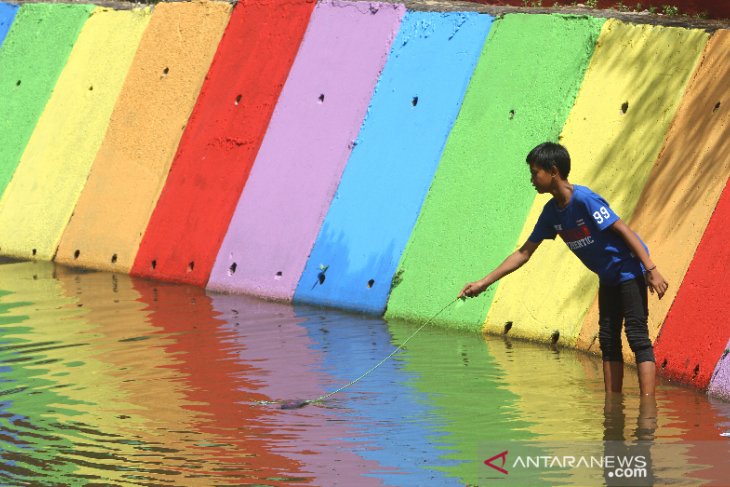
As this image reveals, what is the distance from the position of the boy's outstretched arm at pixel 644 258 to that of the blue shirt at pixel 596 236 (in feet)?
0.15

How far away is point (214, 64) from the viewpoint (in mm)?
12461

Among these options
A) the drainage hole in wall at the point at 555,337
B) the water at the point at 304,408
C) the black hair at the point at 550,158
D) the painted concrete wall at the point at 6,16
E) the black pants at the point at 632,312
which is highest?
the painted concrete wall at the point at 6,16

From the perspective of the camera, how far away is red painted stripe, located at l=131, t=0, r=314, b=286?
461 inches

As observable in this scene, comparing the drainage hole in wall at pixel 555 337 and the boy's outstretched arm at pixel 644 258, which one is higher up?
the boy's outstretched arm at pixel 644 258

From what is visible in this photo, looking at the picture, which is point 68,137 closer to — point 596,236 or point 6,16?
point 6,16

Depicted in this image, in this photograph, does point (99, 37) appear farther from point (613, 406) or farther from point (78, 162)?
point (613, 406)

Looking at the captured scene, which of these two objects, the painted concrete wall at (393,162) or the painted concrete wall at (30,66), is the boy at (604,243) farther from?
the painted concrete wall at (30,66)

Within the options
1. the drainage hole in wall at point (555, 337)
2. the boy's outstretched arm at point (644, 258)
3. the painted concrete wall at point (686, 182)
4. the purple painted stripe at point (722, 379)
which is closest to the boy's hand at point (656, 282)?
the boy's outstretched arm at point (644, 258)

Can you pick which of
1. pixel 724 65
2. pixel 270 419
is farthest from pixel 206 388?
pixel 724 65

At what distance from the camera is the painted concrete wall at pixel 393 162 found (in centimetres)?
1047

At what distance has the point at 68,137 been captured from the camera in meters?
13.3

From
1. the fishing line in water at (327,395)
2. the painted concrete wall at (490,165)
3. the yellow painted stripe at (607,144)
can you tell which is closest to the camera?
the fishing line in water at (327,395)

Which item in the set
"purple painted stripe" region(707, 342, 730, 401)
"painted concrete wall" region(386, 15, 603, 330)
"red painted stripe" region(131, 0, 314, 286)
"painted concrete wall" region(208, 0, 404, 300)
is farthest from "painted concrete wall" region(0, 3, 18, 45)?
"purple painted stripe" region(707, 342, 730, 401)

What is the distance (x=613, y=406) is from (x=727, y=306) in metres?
1.10
